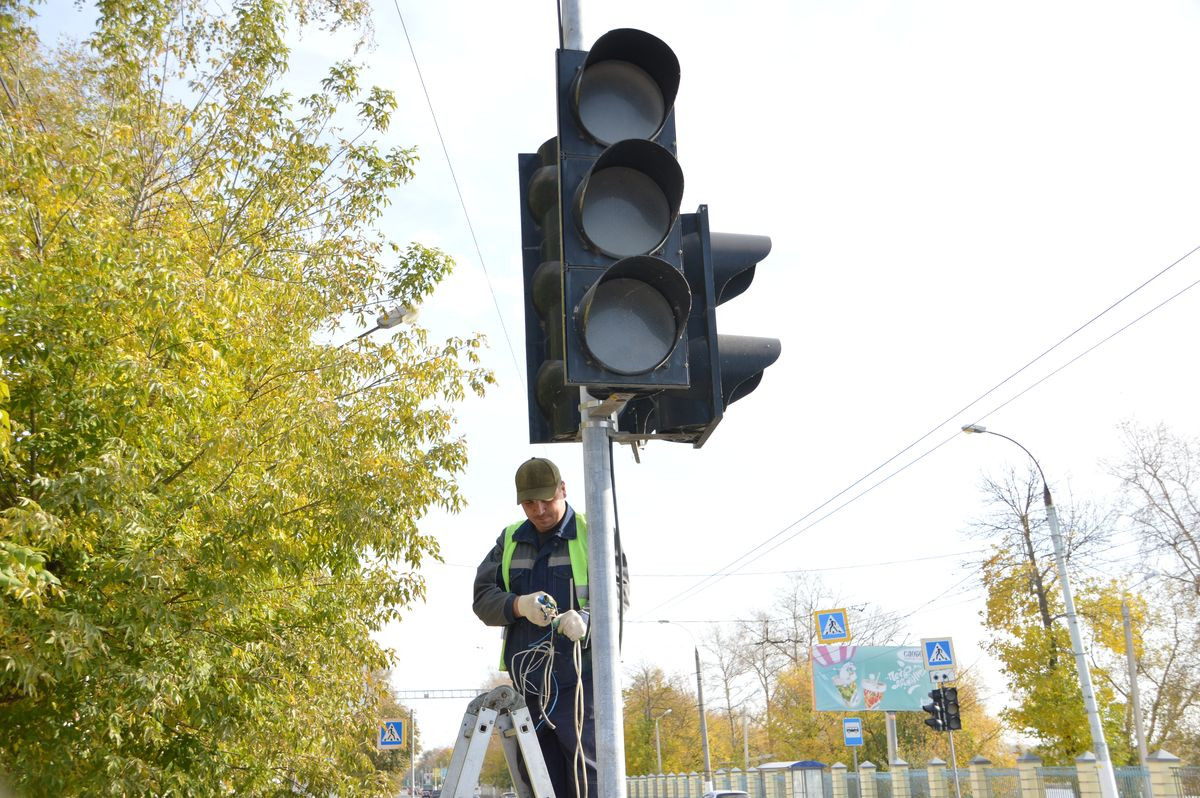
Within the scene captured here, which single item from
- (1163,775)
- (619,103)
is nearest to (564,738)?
(619,103)

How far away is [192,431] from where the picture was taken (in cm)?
719

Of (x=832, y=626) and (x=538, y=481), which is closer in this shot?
(x=538, y=481)

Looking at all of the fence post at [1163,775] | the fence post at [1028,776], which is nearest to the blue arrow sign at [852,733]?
the fence post at [1028,776]

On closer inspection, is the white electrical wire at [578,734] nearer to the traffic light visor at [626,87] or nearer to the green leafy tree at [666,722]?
the traffic light visor at [626,87]

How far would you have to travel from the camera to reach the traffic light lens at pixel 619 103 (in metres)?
3.26

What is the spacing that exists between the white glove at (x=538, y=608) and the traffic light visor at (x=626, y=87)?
159 centimetres

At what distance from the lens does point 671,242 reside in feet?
10.6

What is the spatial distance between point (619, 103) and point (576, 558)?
1.72 m

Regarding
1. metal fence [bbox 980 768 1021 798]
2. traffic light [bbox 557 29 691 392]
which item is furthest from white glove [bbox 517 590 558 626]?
metal fence [bbox 980 768 1021 798]

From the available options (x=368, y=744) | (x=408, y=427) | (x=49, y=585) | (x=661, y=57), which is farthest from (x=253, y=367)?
(x=661, y=57)

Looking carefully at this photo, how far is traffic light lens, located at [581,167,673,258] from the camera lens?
3.10m

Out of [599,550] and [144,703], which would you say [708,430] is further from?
[144,703]

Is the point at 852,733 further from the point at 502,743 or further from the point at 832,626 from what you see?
the point at 502,743

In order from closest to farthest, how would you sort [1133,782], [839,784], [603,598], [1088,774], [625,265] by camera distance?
[603,598], [625,265], [1088,774], [1133,782], [839,784]
